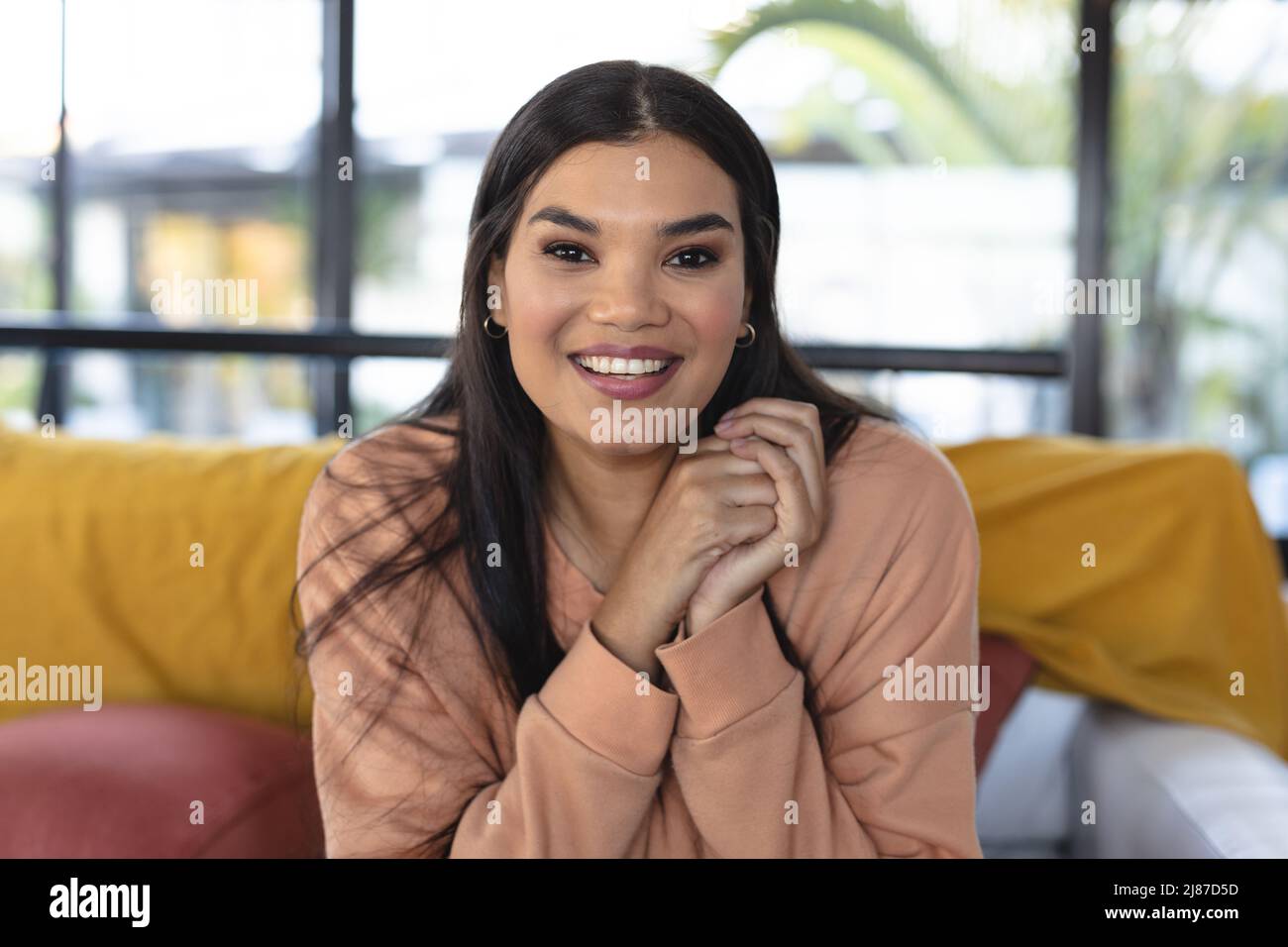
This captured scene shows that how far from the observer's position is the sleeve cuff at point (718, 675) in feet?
3.82

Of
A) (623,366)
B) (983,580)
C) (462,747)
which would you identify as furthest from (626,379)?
(983,580)

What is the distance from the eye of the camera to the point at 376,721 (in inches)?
47.8

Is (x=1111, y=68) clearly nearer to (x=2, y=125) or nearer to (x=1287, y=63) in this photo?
(x=1287, y=63)

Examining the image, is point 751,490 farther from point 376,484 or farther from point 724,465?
point 376,484

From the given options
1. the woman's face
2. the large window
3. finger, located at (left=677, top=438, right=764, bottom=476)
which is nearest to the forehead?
the woman's face

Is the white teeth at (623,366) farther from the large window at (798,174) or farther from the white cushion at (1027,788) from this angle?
the large window at (798,174)

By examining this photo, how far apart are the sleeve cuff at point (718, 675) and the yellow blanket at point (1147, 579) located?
0.51m

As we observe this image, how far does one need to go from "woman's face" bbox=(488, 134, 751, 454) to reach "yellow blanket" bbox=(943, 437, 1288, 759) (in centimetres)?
60

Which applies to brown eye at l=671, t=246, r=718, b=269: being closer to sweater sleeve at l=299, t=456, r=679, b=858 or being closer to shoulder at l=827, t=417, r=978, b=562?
shoulder at l=827, t=417, r=978, b=562

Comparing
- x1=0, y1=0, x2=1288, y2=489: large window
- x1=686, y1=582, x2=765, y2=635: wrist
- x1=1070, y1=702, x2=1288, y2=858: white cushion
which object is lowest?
x1=1070, y1=702, x2=1288, y2=858: white cushion

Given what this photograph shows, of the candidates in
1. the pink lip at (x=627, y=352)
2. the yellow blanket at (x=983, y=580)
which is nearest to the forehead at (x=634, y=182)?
the pink lip at (x=627, y=352)

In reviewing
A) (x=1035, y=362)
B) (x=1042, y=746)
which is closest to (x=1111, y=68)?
(x=1035, y=362)

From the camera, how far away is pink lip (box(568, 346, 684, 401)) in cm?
117
